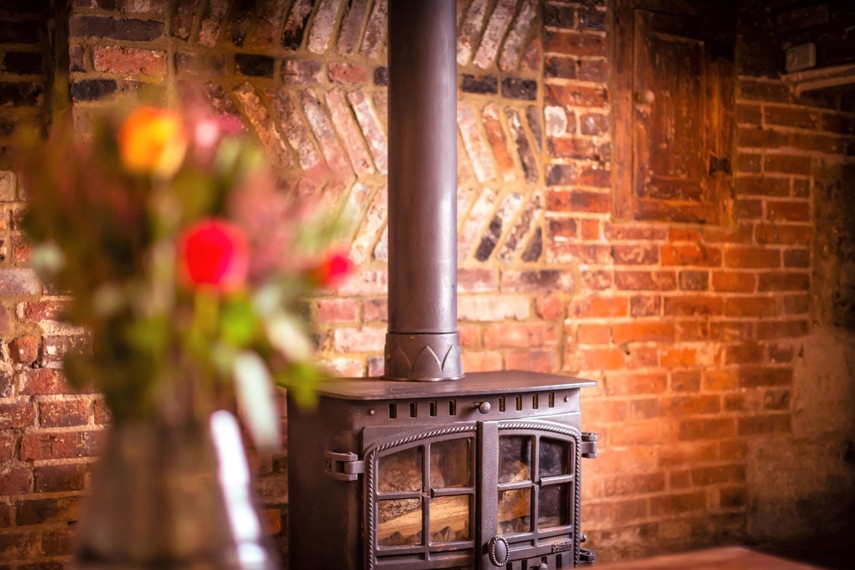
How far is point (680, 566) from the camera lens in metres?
1.43

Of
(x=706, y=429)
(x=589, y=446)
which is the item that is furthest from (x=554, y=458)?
(x=706, y=429)

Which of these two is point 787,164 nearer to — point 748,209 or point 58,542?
point 748,209

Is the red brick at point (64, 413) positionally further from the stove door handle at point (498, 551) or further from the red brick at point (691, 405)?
the red brick at point (691, 405)

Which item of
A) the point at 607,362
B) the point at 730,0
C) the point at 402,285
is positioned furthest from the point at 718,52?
the point at 402,285

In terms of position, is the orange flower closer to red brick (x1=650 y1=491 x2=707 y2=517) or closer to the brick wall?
the brick wall

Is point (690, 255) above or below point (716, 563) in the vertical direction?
above

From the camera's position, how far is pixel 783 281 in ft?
11.0

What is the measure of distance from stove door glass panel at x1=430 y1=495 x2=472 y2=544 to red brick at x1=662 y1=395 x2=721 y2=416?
4.01ft

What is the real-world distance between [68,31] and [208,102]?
1.30 ft

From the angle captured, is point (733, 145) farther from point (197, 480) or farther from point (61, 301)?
point (197, 480)

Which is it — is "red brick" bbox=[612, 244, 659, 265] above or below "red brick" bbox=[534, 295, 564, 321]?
above

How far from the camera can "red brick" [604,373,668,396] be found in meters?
3.02

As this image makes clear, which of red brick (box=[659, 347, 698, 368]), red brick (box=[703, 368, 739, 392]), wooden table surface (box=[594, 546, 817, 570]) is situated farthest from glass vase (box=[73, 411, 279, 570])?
red brick (box=[703, 368, 739, 392])

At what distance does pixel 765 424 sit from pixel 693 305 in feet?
1.89
